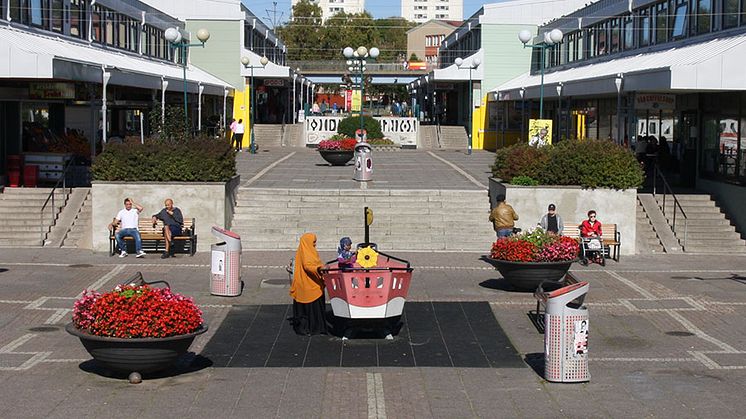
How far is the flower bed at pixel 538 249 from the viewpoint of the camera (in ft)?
59.7

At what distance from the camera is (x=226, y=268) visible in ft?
59.5

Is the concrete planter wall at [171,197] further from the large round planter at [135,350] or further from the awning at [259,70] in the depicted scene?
the awning at [259,70]

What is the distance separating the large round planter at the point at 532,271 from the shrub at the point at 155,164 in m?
8.91

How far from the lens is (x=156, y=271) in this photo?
2120cm

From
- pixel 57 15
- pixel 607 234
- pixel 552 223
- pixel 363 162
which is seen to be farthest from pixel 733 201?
pixel 57 15

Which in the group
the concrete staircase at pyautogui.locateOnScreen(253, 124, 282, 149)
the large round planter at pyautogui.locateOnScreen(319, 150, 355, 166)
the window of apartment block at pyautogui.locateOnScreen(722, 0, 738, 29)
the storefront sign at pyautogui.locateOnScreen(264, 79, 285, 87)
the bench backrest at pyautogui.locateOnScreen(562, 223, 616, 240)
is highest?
the window of apartment block at pyautogui.locateOnScreen(722, 0, 738, 29)

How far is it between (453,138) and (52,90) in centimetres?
3534

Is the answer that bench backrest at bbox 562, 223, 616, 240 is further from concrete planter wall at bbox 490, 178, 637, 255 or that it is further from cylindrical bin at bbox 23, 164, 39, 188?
cylindrical bin at bbox 23, 164, 39, 188

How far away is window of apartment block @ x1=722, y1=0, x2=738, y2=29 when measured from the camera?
30.4 metres

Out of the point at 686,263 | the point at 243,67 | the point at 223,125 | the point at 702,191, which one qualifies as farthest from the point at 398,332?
the point at 243,67

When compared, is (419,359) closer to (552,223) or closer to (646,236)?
(552,223)

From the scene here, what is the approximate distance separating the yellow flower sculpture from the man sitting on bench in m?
9.16

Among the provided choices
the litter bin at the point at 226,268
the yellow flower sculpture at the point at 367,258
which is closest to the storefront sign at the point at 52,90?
the litter bin at the point at 226,268

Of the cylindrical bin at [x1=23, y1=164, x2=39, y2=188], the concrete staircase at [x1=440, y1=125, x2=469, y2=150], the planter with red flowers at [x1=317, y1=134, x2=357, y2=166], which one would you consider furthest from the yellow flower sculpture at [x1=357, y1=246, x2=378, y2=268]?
the concrete staircase at [x1=440, y1=125, x2=469, y2=150]
